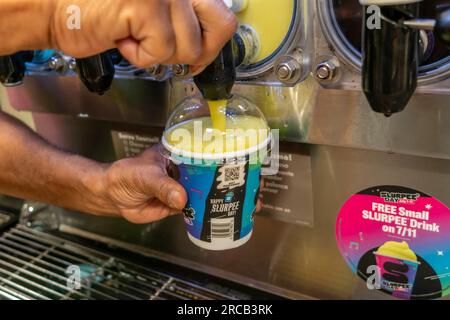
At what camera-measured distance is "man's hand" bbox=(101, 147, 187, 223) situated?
0.75 m

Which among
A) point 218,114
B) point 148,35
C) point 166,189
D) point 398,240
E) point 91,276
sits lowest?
point 91,276

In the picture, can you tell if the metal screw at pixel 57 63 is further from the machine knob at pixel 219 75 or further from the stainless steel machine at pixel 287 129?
the machine knob at pixel 219 75

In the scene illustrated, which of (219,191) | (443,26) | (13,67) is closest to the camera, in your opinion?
(443,26)

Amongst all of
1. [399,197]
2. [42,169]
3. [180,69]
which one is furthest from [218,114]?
[42,169]

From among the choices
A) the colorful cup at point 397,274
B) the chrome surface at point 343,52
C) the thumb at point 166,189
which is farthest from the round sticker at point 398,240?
the thumb at point 166,189

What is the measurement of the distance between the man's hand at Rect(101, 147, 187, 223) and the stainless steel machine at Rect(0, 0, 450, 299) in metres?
0.11

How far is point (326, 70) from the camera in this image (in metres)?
0.65

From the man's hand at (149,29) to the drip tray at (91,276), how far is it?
0.50 m

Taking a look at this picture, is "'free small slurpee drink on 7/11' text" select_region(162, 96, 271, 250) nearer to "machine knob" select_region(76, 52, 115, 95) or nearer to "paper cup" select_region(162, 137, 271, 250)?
"paper cup" select_region(162, 137, 271, 250)

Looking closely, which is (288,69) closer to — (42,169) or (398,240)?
(398,240)

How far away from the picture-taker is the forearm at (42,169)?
867 millimetres

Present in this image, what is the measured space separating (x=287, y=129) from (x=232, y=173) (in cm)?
16

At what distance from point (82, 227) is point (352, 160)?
0.69 metres

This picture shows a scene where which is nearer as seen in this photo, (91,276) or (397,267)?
(397,267)
